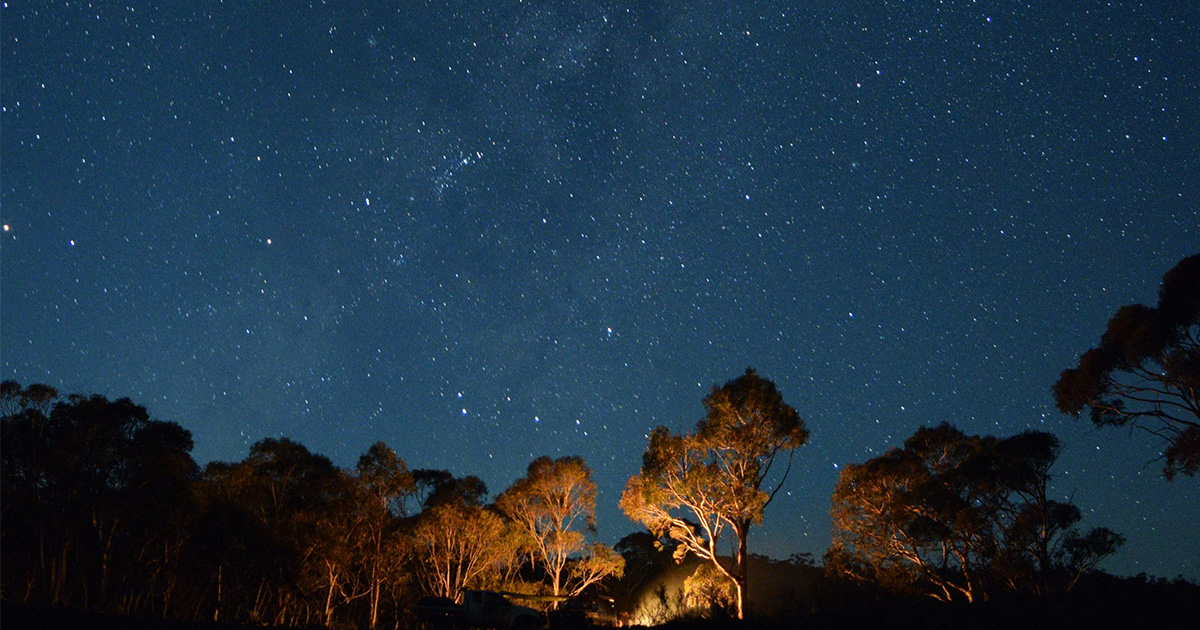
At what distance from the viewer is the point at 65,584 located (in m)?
29.5

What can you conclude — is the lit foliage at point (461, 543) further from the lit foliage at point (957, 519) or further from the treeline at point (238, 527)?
the lit foliage at point (957, 519)

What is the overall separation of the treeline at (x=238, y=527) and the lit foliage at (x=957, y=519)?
12419 millimetres

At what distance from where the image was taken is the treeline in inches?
1098

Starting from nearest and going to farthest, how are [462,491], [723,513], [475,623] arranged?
[475,623] → [723,513] → [462,491]

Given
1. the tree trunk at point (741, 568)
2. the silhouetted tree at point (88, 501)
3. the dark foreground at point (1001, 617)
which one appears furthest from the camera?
the silhouetted tree at point (88, 501)

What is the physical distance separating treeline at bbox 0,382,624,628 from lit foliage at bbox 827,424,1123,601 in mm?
12419

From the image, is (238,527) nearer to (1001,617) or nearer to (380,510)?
(380,510)

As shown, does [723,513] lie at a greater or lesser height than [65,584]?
greater

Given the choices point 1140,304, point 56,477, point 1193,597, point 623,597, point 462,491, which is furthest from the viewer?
point 623,597

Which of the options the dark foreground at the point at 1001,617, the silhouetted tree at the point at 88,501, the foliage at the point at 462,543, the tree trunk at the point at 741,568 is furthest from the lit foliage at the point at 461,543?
the dark foreground at the point at 1001,617

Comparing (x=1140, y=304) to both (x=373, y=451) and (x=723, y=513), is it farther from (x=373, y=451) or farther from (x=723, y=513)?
(x=373, y=451)

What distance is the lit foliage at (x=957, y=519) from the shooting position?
25344 mm

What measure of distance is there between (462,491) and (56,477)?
18.3 metres

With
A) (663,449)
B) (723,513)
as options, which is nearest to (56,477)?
(663,449)
